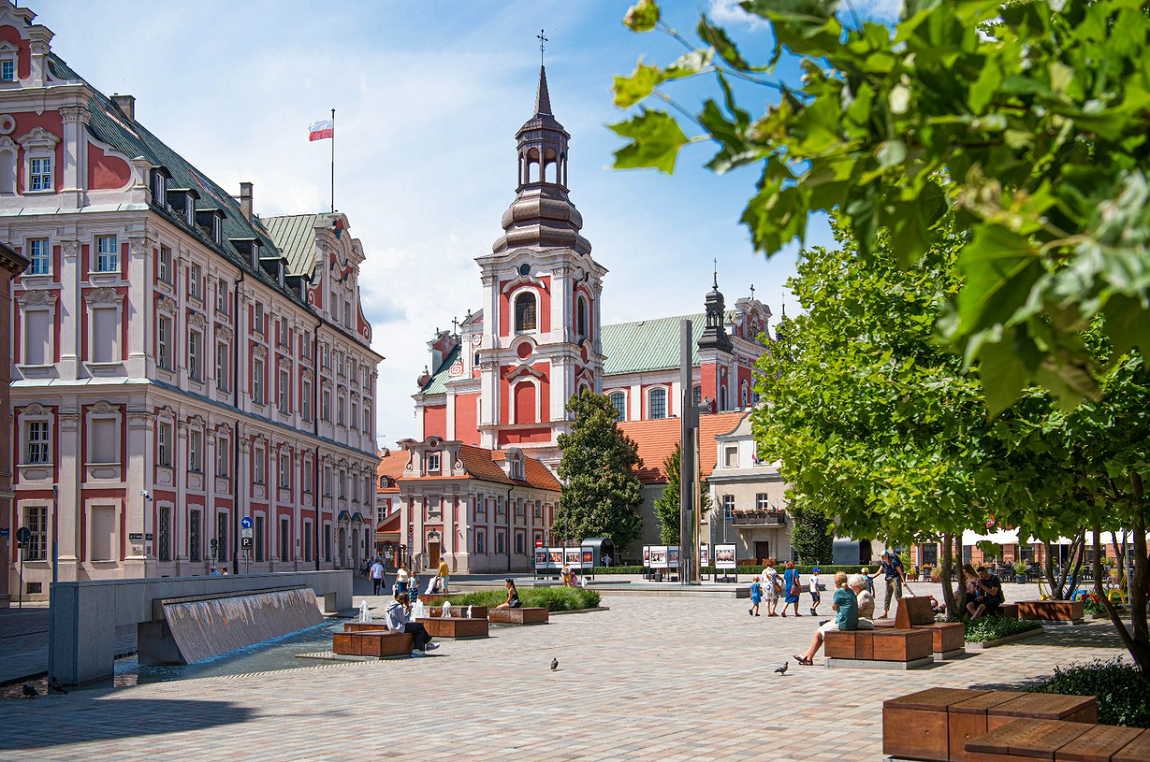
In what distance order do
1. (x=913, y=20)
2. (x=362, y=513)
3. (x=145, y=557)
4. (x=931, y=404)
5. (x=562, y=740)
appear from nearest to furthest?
(x=913, y=20) → (x=562, y=740) → (x=931, y=404) → (x=145, y=557) → (x=362, y=513)

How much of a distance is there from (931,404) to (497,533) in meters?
67.6

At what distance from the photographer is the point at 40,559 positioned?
41.2 meters

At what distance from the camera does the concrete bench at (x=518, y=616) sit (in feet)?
90.3

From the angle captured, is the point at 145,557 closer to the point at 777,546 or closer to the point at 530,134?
the point at 777,546

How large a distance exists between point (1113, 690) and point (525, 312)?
76.5 metres

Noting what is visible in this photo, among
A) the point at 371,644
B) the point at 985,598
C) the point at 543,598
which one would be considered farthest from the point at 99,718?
the point at 543,598

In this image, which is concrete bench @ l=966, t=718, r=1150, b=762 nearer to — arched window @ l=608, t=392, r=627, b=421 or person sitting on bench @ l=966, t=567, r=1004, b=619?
person sitting on bench @ l=966, t=567, r=1004, b=619

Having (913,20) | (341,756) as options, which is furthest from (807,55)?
(341,756)

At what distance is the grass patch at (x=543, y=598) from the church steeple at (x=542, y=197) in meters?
53.8

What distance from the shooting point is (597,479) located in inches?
2985

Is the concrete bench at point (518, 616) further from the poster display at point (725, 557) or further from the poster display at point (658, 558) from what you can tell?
the poster display at point (658, 558)

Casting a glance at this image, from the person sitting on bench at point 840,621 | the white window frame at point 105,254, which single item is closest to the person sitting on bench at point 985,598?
the person sitting on bench at point 840,621

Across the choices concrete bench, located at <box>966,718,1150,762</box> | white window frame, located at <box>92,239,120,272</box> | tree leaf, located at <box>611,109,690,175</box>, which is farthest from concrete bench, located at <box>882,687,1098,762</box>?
white window frame, located at <box>92,239,120,272</box>

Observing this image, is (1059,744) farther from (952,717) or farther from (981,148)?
(981,148)
